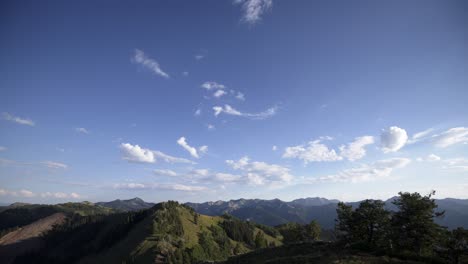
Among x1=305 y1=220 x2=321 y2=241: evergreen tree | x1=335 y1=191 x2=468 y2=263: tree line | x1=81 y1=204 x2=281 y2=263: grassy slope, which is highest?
x1=335 y1=191 x2=468 y2=263: tree line

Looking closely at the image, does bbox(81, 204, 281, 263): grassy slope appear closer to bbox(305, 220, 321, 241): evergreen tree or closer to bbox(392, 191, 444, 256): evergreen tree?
bbox(305, 220, 321, 241): evergreen tree

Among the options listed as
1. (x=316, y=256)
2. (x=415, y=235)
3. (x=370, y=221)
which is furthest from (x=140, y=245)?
(x=415, y=235)

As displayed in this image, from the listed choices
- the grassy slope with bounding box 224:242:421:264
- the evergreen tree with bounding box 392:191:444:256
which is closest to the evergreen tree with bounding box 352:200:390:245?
the evergreen tree with bounding box 392:191:444:256

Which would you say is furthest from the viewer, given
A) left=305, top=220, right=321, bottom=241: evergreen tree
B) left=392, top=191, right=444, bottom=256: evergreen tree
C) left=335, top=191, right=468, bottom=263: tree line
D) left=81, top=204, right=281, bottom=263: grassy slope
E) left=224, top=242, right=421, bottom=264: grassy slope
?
left=81, top=204, right=281, bottom=263: grassy slope

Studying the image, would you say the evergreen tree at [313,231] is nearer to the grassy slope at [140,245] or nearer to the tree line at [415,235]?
the tree line at [415,235]

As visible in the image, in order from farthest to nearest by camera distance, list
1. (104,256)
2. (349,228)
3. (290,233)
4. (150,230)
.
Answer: (150,230), (104,256), (290,233), (349,228)

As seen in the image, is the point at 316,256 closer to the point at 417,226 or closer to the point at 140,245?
the point at 417,226

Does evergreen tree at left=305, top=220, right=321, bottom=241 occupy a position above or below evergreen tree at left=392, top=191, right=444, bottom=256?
below

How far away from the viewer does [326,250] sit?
1722 inches

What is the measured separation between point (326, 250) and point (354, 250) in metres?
4.79

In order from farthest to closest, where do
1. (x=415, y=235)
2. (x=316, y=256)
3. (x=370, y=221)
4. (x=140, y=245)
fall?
(x=140, y=245), (x=370, y=221), (x=415, y=235), (x=316, y=256)

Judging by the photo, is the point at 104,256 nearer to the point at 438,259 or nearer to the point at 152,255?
the point at 152,255

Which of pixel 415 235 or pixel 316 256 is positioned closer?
pixel 316 256

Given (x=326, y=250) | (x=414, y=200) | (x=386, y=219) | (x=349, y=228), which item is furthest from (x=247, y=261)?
(x=414, y=200)
